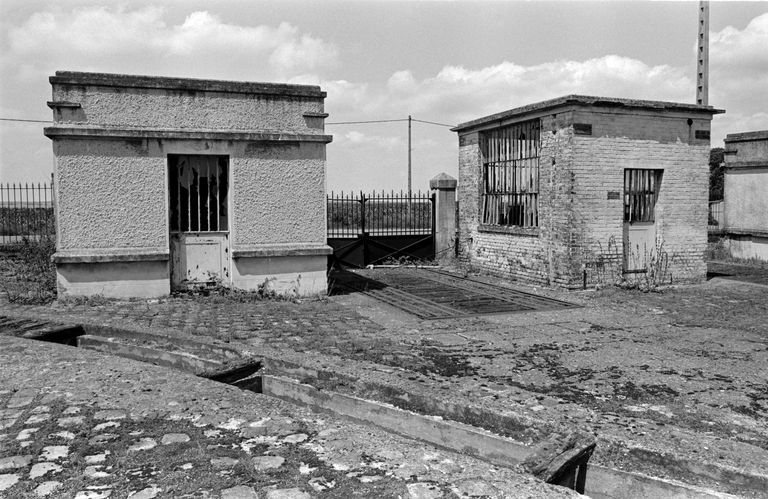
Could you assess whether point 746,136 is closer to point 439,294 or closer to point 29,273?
point 439,294

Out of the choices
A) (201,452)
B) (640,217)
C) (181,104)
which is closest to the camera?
(201,452)

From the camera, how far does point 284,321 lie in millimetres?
8938

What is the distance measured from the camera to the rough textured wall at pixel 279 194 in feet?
35.3

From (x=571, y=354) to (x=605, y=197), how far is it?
19.0 ft

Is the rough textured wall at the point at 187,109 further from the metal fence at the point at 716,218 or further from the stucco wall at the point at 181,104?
the metal fence at the point at 716,218

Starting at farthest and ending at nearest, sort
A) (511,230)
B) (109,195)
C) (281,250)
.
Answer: (511,230) → (281,250) → (109,195)

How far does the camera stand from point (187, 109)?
1052 centimetres

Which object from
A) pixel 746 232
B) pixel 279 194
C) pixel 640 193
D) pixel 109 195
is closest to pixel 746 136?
pixel 746 232

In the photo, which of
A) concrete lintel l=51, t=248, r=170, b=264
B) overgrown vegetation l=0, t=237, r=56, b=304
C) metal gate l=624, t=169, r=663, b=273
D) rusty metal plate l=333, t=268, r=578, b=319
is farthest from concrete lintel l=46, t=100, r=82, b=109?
metal gate l=624, t=169, r=663, b=273

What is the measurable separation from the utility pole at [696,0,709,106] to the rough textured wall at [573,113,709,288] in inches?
266

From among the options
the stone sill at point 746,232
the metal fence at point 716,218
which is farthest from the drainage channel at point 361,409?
the metal fence at point 716,218

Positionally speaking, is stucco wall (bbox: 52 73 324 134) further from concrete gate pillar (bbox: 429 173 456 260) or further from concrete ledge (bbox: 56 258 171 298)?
concrete gate pillar (bbox: 429 173 456 260)

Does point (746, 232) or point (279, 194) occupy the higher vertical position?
point (279, 194)

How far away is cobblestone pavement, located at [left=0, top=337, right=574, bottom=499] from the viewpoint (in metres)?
3.40
